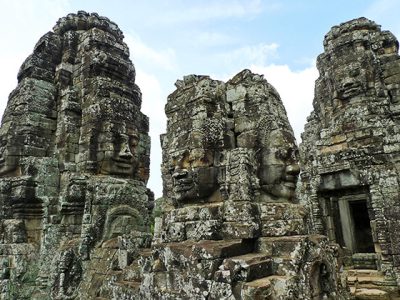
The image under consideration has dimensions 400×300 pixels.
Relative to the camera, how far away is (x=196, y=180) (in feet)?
14.4

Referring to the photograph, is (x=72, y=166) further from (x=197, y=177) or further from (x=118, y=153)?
(x=197, y=177)

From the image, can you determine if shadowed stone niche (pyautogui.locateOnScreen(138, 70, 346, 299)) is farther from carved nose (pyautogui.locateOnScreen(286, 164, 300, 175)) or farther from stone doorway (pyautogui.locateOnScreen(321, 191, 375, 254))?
stone doorway (pyautogui.locateOnScreen(321, 191, 375, 254))

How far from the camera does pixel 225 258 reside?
137 inches

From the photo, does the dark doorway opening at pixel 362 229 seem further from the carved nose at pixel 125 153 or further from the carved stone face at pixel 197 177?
the carved stone face at pixel 197 177

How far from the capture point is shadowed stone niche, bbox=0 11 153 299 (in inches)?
239

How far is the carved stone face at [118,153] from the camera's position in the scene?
22.7ft

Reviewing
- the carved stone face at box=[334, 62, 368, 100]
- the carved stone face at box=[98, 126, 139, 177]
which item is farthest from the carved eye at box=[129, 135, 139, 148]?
the carved stone face at box=[334, 62, 368, 100]

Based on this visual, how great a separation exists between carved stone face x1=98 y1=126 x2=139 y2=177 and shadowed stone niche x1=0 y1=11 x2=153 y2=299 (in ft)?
0.07

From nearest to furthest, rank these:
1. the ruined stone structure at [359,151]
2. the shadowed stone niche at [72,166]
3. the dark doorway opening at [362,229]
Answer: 1. the shadowed stone niche at [72,166]
2. the ruined stone structure at [359,151]
3. the dark doorway opening at [362,229]

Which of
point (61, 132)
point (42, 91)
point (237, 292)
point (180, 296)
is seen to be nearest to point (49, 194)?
point (61, 132)

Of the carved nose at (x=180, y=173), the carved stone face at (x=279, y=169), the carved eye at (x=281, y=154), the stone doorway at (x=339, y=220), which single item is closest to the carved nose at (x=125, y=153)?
the carved nose at (x=180, y=173)

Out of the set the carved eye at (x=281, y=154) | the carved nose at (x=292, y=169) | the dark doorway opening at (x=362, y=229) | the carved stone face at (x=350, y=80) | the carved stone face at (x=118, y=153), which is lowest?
the dark doorway opening at (x=362, y=229)

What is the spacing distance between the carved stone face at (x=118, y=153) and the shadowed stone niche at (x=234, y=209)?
2.30 metres

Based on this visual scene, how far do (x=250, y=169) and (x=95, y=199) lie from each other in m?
3.36
